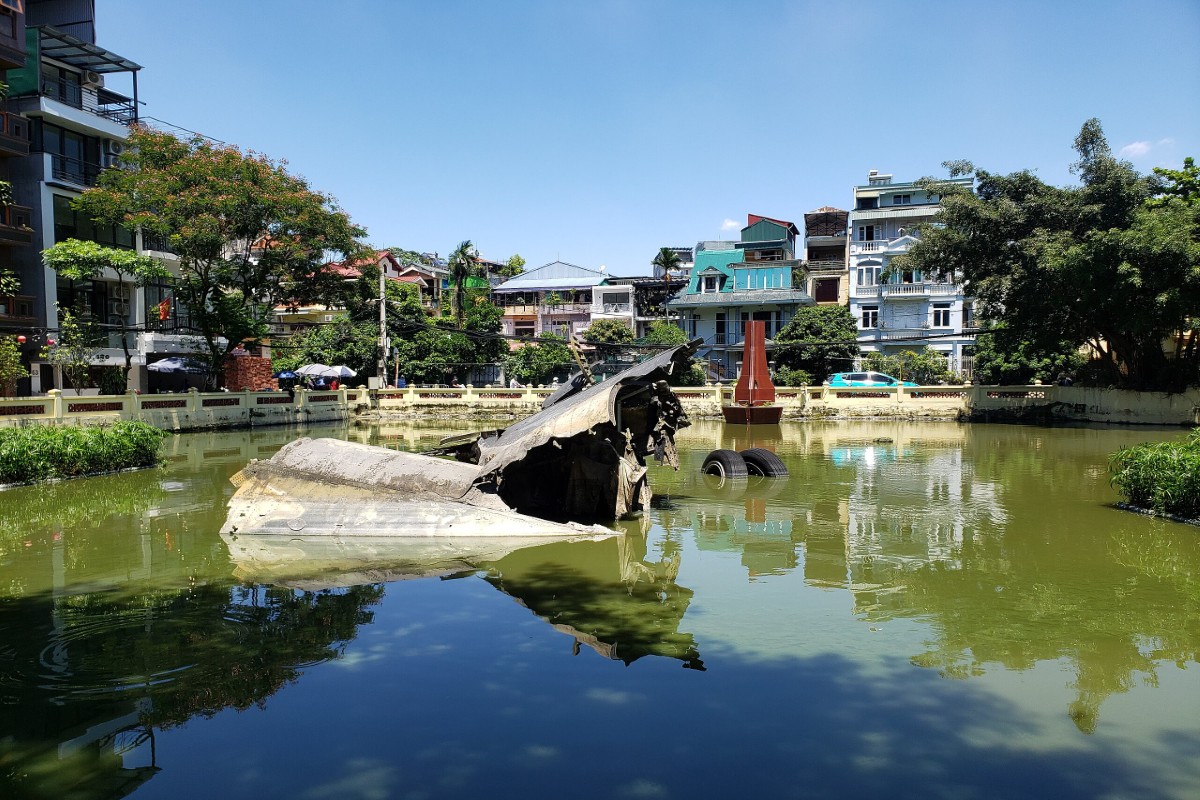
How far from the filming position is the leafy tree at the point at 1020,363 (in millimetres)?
35812

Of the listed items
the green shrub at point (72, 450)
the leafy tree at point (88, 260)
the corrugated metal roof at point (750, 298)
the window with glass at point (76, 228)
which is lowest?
the green shrub at point (72, 450)

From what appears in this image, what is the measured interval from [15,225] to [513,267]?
43828 millimetres

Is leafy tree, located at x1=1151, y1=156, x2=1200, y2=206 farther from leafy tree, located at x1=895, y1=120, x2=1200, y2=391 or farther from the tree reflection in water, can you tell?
the tree reflection in water

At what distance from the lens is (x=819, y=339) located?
43.8 m

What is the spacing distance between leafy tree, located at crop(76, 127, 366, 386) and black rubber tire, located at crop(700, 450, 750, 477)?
16.6 m

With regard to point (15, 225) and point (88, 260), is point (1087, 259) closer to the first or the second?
point (88, 260)

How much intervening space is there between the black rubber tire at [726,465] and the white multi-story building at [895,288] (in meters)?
31.6

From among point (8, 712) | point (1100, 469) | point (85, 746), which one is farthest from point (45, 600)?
point (1100, 469)

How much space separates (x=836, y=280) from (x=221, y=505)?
45.6m

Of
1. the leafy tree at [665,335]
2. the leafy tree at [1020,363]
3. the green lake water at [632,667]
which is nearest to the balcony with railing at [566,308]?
the leafy tree at [665,335]

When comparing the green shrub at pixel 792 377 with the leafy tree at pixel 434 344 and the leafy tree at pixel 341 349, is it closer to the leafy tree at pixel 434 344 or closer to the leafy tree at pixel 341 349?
the leafy tree at pixel 434 344

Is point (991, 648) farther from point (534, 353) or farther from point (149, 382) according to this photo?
point (534, 353)

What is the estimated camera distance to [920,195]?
4981cm

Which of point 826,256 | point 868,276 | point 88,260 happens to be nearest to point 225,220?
point 88,260
